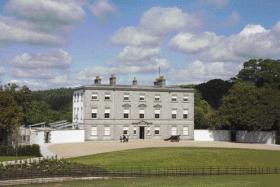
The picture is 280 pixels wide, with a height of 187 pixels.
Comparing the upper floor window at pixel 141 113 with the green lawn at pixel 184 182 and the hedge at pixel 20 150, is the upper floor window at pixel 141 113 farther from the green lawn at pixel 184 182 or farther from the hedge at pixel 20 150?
the green lawn at pixel 184 182

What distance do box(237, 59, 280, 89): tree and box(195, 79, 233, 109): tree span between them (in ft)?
70.3

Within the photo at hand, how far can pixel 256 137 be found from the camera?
307 feet

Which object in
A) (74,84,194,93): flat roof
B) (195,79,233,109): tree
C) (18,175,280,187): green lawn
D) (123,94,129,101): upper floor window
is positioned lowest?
(18,175,280,187): green lawn

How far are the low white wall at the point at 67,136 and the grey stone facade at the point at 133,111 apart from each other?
1.39 meters

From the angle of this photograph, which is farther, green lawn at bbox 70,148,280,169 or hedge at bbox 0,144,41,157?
hedge at bbox 0,144,41,157

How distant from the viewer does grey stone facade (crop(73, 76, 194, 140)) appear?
301ft

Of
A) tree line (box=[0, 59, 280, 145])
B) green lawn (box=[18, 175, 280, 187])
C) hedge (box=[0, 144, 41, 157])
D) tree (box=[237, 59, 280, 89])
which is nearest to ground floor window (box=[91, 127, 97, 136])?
tree line (box=[0, 59, 280, 145])

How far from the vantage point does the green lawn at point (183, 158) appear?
5836 cm

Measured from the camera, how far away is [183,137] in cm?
9669

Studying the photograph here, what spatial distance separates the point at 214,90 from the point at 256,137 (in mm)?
49855

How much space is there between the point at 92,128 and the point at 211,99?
2283 inches

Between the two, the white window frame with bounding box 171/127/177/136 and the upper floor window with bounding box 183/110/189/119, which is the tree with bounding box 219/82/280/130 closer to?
the upper floor window with bounding box 183/110/189/119

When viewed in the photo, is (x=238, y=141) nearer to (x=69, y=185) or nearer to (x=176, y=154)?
(x=176, y=154)

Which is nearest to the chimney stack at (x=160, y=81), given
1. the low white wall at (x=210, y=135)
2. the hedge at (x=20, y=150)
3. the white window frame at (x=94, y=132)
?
the low white wall at (x=210, y=135)
